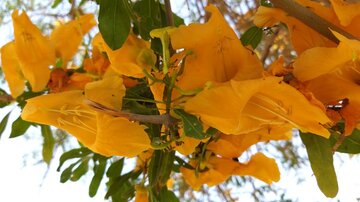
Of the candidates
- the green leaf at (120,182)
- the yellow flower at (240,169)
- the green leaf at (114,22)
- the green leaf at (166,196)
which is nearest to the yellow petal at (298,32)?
the green leaf at (114,22)

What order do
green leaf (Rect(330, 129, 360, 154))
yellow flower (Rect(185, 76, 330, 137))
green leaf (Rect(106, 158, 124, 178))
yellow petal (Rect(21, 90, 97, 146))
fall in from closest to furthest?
yellow flower (Rect(185, 76, 330, 137)), yellow petal (Rect(21, 90, 97, 146)), green leaf (Rect(330, 129, 360, 154)), green leaf (Rect(106, 158, 124, 178))

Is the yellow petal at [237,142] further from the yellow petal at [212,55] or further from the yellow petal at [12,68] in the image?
the yellow petal at [12,68]

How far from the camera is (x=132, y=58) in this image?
2.56 feet

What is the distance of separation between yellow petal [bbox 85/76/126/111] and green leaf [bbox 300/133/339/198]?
12.0 inches

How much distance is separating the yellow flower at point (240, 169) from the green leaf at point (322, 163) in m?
0.18

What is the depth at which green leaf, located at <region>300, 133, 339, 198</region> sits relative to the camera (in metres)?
0.78

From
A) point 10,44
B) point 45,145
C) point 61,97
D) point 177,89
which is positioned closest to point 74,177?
point 45,145

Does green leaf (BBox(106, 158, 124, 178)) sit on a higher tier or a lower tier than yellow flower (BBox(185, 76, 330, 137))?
lower

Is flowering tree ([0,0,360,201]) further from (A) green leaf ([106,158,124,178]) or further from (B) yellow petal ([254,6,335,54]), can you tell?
(A) green leaf ([106,158,124,178])

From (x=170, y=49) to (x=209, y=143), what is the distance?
27 cm

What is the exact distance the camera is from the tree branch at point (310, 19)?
0.68 metres

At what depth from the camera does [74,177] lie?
49.9 inches

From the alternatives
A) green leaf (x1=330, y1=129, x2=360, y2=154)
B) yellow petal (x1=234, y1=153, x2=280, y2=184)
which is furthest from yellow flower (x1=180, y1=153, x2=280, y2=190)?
green leaf (x1=330, y1=129, x2=360, y2=154)

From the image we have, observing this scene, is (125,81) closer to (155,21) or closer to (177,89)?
(155,21)
